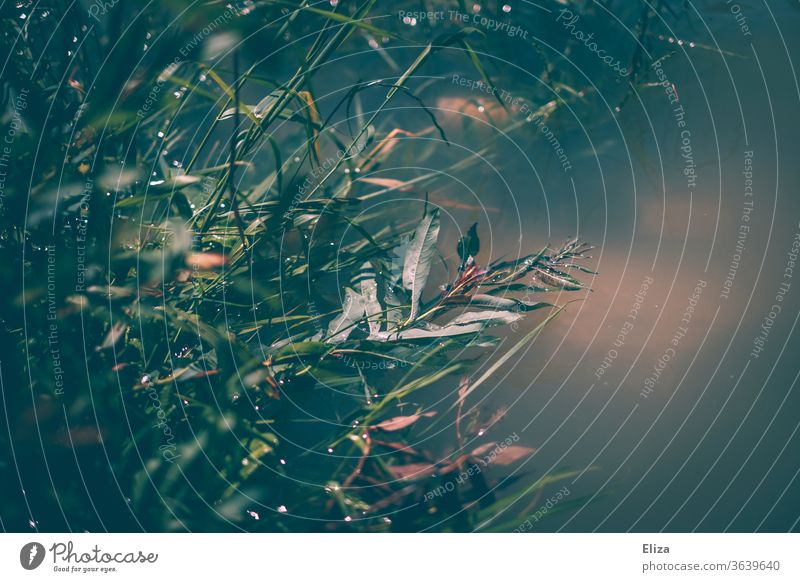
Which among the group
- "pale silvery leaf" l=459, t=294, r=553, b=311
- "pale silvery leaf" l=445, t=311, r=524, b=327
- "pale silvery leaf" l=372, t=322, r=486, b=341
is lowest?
"pale silvery leaf" l=372, t=322, r=486, b=341

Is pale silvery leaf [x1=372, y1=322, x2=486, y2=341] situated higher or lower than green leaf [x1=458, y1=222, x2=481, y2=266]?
lower
